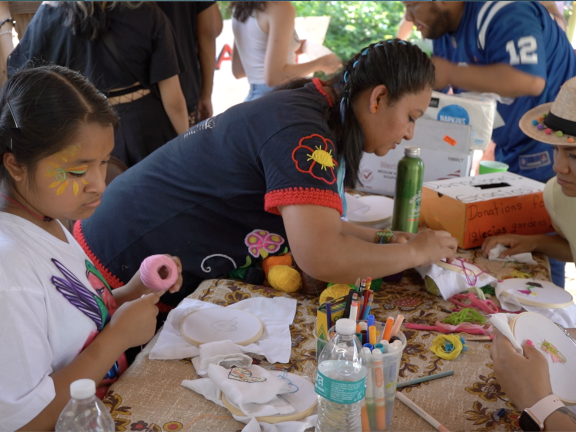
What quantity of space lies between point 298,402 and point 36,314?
19.7 inches

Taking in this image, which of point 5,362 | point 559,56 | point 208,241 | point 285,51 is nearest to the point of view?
point 5,362

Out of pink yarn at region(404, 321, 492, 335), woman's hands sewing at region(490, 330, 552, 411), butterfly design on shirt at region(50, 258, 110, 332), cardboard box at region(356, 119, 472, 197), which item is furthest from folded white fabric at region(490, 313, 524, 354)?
cardboard box at region(356, 119, 472, 197)

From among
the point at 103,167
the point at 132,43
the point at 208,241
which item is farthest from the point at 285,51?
the point at 103,167

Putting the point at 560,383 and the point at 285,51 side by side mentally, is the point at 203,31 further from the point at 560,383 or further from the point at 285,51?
the point at 560,383

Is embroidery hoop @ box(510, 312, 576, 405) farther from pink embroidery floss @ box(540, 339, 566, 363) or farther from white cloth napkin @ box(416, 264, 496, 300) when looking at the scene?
white cloth napkin @ box(416, 264, 496, 300)

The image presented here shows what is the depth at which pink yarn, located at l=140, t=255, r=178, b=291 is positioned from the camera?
125 centimetres

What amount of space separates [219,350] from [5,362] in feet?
1.39

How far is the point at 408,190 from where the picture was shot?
1.66m

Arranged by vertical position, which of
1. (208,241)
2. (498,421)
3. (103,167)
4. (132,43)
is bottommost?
(498,421)

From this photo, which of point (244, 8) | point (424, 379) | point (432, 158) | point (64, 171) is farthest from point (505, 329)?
point (244, 8)

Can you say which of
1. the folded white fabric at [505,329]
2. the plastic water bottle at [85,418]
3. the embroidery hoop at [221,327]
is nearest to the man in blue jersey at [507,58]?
the folded white fabric at [505,329]

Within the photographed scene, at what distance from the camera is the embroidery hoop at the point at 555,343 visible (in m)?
1.05

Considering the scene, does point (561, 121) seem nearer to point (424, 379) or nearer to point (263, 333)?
point (424, 379)

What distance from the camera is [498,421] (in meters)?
0.97
